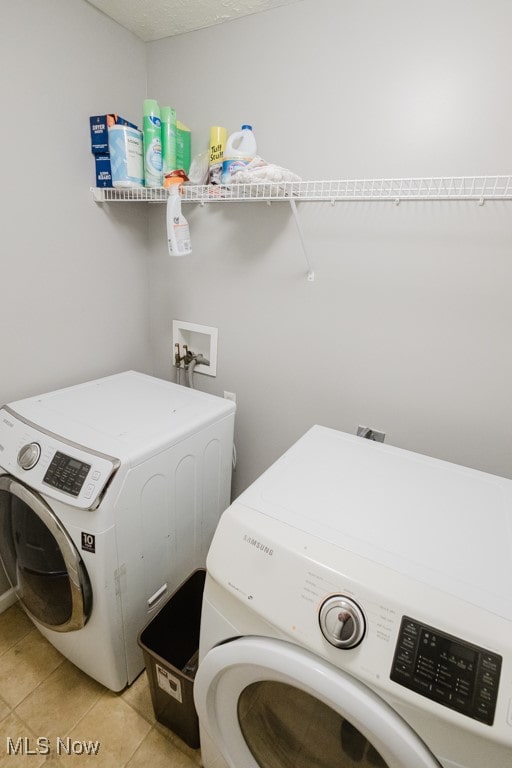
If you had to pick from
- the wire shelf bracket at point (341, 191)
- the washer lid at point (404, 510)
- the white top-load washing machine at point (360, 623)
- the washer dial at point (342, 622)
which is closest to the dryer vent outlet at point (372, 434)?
the washer lid at point (404, 510)

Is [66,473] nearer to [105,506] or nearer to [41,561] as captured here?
[105,506]

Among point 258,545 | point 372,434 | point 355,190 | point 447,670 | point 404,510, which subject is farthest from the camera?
point 372,434

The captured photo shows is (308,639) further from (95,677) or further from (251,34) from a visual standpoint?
(251,34)

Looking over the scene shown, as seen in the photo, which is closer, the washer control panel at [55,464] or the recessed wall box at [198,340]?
the washer control panel at [55,464]

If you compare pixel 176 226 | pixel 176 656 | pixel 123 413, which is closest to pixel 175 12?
pixel 176 226

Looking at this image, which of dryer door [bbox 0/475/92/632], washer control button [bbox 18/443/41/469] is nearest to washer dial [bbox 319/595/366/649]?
dryer door [bbox 0/475/92/632]

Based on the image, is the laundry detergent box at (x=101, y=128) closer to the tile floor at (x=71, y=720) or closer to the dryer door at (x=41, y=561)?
the dryer door at (x=41, y=561)

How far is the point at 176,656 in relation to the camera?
4.55 ft

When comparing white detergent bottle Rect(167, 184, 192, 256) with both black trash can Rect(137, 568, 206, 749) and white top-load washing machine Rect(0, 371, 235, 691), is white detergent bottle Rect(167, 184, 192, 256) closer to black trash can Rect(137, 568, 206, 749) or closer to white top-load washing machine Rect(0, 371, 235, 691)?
white top-load washing machine Rect(0, 371, 235, 691)

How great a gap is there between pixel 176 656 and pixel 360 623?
104 cm

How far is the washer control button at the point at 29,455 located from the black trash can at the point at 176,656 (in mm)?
653

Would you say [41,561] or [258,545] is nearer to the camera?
[258,545]

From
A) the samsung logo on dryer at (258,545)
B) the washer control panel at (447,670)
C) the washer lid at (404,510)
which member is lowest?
the washer control panel at (447,670)

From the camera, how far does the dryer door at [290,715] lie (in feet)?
2.13
